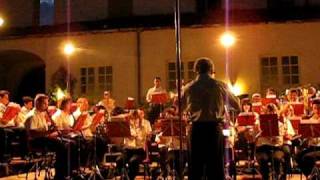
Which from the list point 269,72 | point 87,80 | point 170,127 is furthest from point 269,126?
point 87,80

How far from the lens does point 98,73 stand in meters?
21.4

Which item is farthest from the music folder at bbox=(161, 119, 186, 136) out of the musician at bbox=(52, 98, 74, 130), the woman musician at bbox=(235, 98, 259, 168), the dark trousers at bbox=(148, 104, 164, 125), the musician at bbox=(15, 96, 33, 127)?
the dark trousers at bbox=(148, 104, 164, 125)

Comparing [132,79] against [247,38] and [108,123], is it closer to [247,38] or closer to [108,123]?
[247,38]

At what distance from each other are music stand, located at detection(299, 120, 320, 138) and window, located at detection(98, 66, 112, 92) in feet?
38.1

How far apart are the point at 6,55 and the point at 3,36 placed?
843 millimetres

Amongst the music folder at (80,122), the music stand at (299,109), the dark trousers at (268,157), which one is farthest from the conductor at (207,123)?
the music stand at (299,109)

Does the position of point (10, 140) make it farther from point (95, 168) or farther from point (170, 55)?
point (170, 55)

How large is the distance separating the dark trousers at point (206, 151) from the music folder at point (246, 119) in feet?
11.5

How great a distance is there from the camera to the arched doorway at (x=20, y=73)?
2334 centimetres

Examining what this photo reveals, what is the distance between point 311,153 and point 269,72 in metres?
9.14

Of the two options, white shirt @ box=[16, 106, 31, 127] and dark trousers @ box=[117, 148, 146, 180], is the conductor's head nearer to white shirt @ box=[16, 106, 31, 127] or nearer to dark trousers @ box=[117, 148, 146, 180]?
dark trousers @ box=[117, 148, 146, 180]

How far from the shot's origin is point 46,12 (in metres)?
26.3

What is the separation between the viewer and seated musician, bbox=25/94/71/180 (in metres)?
11.2

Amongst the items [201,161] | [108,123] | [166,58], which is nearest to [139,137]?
[108,123]
